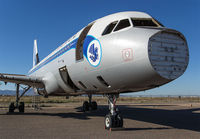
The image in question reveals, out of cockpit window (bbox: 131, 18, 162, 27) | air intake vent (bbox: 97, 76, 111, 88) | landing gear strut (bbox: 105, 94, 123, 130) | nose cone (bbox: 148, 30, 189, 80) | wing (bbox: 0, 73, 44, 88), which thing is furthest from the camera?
wing (bbox: 0, 73, 44, 88)

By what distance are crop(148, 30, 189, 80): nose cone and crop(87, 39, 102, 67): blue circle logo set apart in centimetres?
229

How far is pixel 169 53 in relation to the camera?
656 centimetres

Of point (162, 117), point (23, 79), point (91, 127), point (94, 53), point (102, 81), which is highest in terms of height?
point (94, 53)

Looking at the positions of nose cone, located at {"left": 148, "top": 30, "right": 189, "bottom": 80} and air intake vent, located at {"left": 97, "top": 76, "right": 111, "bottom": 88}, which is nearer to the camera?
nose cone, located at {"left": 148, "top": 30, "right": 189, "bottom": 80}

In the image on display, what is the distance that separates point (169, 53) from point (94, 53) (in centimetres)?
299

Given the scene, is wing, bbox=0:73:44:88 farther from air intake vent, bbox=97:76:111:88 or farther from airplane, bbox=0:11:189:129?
air intake vent, bbox=97:76:111:88

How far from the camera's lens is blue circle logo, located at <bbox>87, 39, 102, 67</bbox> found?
7.98m

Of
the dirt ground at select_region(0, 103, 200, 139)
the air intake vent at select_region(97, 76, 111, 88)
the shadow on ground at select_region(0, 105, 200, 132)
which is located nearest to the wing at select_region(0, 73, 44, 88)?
the dirt ground at select_region(0, 103, 200, 139)

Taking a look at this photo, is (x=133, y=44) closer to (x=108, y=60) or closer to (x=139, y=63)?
(x=139, y=63)

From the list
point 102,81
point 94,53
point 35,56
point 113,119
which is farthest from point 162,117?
point 35,56

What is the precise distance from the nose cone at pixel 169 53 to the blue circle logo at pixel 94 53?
229 centimetres

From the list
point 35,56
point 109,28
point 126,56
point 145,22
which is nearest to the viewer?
point 126,56

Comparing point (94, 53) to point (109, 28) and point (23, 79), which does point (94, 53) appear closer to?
point (109, 28)

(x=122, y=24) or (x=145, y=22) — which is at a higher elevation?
(x=145, y=22)
